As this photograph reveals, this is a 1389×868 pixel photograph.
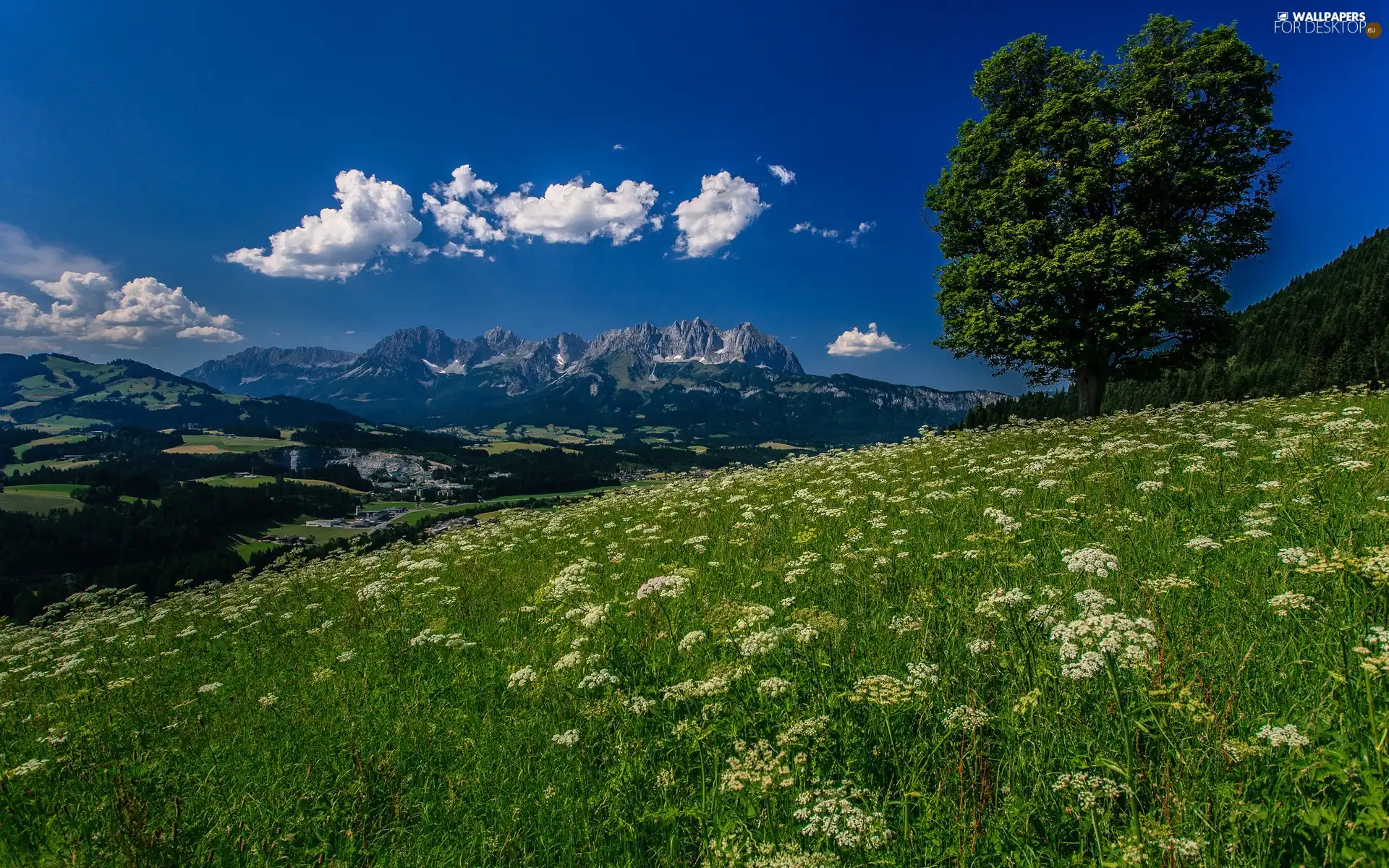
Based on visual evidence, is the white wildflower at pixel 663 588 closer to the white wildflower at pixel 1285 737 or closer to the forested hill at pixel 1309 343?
the white wildflower at pixel 1285 737

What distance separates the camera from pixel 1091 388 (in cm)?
2312

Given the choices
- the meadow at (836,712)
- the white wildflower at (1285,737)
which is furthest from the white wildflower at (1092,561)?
the white wildflower at (1285,737)

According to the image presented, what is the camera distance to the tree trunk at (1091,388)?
22953mm

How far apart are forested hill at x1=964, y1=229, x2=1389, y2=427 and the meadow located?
73.4 meters

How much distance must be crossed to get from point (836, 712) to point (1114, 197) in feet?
86.4

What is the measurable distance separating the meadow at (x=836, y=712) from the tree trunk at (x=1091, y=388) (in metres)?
14.5

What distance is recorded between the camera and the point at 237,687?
7961mm

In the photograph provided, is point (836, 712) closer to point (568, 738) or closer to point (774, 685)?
point (774, 685)

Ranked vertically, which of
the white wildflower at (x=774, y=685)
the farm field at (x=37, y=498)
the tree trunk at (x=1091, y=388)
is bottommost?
the farm field at (x=37, y=498)

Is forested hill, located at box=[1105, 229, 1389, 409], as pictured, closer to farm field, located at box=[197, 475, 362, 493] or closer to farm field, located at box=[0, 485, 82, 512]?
farm field, located at box=[197, 475, 362, 493]

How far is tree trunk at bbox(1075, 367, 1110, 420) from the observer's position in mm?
22953

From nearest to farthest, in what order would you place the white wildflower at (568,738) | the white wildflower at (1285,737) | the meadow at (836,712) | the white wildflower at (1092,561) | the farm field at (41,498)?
the white wildflower at (1285,737) → the meadow at (836,712) → the white wildflower at (1092,561) → the white wildflower at (568,738) → the farm field at (41,498)

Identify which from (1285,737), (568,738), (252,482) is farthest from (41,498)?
(1285,737)

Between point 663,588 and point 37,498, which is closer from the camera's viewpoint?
point 663,588
